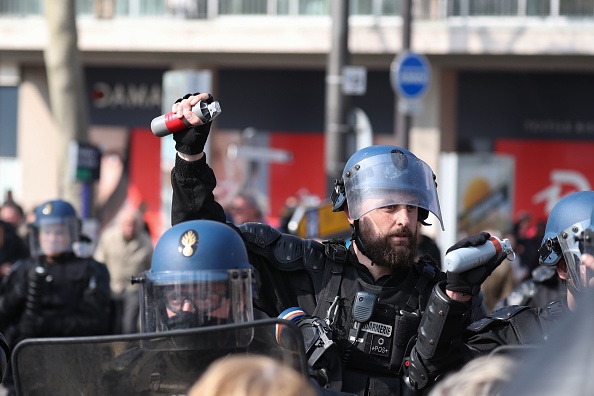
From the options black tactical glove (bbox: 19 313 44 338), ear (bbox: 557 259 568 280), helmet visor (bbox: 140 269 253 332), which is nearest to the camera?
helmet visor (bbox: 140 269 253 332)

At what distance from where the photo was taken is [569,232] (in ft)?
12.5

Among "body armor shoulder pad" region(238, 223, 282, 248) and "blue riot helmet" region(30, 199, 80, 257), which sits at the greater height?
"body armor shoulder pad" region(238, 223, 282, 248)

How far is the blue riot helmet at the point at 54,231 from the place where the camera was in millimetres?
7754

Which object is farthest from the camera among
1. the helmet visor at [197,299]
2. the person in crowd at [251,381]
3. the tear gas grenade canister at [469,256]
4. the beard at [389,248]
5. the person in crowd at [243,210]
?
the person in crowd at [243,210]

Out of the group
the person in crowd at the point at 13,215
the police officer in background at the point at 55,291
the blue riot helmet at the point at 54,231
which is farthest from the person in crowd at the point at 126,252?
the police officer in background at the point at 55,291

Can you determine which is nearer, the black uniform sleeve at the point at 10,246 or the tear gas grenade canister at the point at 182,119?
the tear gas grenade canister at the point at 182,119

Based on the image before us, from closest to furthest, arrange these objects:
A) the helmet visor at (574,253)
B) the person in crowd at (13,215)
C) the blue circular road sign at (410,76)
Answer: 1. the helmet visor at (574,253)
2. the blue circular road sign at (410,76)
3. the person in crowd at (13,215)

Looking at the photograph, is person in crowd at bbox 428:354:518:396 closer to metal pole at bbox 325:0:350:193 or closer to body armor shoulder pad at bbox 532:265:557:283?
body armor shoulder pad at bbox 532:265:557:283

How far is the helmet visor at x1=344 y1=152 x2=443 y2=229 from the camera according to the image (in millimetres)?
3834

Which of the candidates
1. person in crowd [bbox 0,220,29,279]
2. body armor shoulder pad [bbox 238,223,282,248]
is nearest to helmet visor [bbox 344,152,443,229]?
body armor shoulder pad [bbox 238,223,282,248]

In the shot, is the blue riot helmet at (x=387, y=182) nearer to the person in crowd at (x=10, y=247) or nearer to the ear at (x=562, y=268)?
the ear at (x=562, y=268)

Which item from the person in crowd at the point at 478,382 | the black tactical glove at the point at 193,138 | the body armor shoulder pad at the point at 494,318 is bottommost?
the body armor shoulder pad at the point at 494,318

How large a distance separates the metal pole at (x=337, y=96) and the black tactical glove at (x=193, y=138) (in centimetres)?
822

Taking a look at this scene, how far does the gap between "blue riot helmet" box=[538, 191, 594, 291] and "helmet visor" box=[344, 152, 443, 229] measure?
401 millimetres
